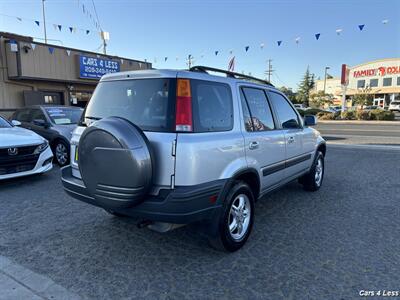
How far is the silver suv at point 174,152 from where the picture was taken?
260 centimetres

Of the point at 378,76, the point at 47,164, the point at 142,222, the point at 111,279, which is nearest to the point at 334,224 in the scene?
the point at 142,222

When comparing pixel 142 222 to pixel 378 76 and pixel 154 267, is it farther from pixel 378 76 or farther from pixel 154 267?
pixel 378 76

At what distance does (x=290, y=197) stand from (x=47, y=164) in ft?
16.3

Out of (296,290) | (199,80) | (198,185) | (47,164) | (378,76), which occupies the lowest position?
(296,290)

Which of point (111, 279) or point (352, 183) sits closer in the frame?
point (111, 279)

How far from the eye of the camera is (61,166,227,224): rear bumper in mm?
2587

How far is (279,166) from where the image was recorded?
4.04 metres

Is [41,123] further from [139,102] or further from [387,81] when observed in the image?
[387,81]

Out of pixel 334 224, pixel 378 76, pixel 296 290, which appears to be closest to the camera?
pixel 296 290

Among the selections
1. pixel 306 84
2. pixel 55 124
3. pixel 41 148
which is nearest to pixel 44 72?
pixel 55 124

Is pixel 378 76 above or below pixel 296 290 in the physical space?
above

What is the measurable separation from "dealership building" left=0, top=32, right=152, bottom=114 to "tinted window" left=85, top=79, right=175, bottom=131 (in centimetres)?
1186

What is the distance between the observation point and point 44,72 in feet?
45.5

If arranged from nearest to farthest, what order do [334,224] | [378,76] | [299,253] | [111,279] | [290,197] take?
[111,279] → [299,253] → [334,224] → [290,197] → [378,76]
